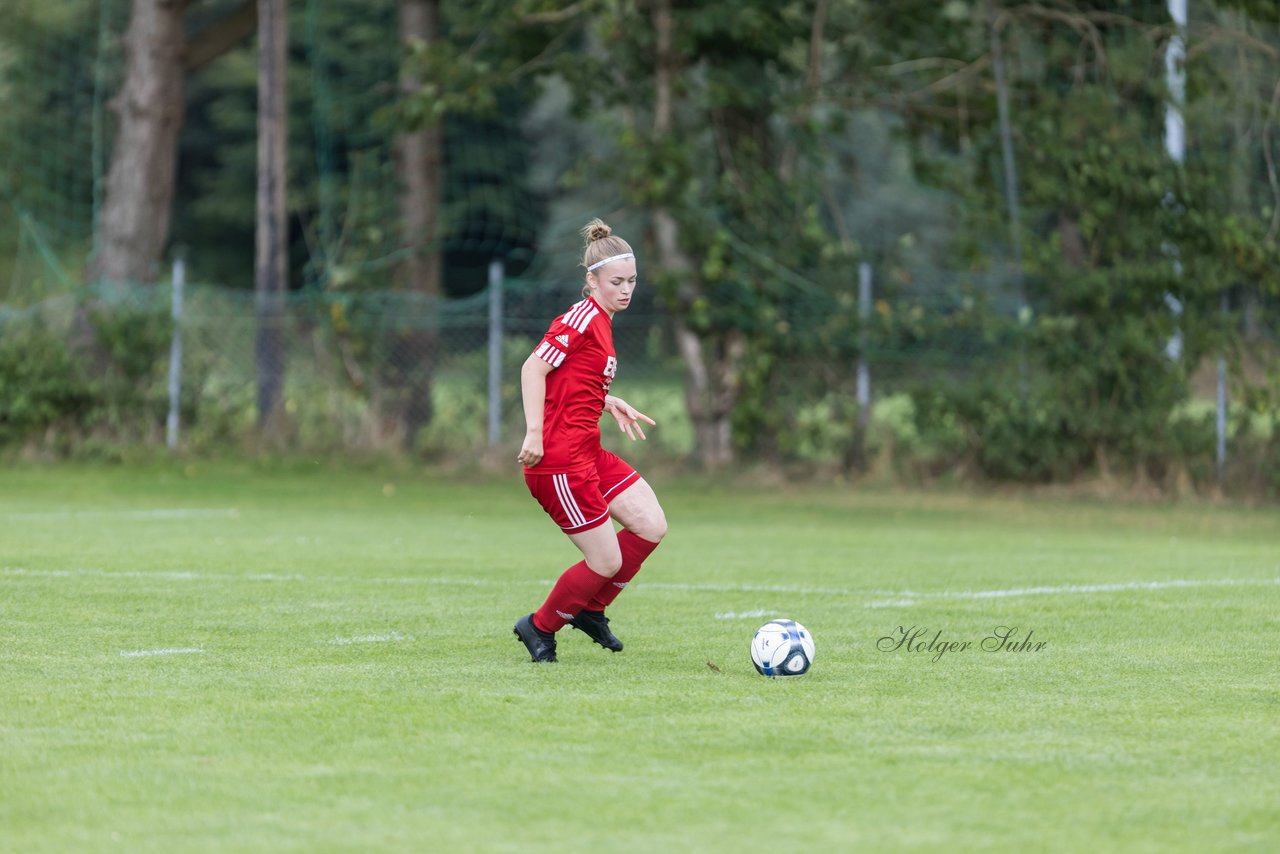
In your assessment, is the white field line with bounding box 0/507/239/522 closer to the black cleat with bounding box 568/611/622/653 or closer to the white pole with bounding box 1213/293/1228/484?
the black cleat with bounding box 568/611/622/653

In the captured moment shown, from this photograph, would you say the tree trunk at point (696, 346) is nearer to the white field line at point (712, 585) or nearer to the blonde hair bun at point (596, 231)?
the white field line at point (712, 585)

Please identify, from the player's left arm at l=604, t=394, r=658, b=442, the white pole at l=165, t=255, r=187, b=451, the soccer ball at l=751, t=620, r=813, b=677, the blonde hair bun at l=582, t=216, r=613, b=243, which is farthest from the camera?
the white pole at l=165, t=255, r=187, b=451

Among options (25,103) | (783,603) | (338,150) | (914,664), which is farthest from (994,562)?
(338,150)

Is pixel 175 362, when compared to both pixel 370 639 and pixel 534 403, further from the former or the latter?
pixel 534 403

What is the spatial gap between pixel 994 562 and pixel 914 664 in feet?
15.7

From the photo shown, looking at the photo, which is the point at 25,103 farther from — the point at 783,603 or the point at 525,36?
the point at 783,603

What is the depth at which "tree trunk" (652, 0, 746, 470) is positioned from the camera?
19.4 meters

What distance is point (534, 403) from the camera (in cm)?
705

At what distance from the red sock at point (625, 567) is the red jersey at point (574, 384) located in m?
0.41

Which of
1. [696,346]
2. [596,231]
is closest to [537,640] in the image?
[596,231]

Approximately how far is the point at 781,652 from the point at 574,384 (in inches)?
55.4

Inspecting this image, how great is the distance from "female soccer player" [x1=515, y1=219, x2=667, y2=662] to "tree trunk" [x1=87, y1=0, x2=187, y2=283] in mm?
16443

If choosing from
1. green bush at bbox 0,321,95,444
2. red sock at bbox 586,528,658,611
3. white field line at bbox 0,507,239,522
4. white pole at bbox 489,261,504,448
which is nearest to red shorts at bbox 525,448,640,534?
red sock at bbox 586,528,658,611

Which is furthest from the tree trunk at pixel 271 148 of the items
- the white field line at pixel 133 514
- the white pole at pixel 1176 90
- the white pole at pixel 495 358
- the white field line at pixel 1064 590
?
the white field line at pixel 1064 590
